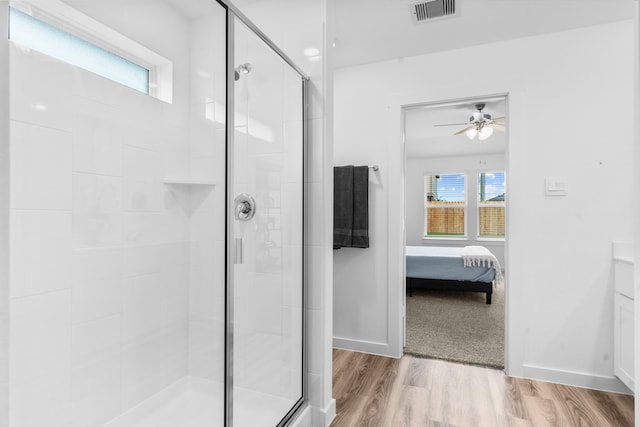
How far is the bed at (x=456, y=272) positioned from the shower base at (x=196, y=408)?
312 cm

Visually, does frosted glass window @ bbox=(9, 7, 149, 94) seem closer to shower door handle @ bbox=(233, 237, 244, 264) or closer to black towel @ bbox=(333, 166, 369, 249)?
shower door handle @ bbox=(233, 237, 244, 264)

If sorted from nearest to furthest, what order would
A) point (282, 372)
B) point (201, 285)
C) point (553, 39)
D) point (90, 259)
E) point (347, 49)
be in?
point (90, 259)
point (201, 285)
point (282, 372)
point (553, 39)
point (347, 49)

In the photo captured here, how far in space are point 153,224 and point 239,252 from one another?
408 mm

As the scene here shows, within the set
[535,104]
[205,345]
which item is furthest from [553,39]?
[205,345]

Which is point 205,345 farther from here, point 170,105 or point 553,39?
point 553,39

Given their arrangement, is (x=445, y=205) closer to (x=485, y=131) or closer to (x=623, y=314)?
(x=485, y=131)

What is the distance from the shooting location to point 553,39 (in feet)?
7.70

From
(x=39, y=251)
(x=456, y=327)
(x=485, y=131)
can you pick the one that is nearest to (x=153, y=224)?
(x=39, y=251)

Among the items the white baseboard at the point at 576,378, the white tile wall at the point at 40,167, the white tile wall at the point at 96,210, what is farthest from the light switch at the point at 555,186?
the white tile wall at the point at 40,167

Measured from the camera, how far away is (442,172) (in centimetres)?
668

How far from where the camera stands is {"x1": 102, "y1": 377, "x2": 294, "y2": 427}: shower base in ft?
4.87

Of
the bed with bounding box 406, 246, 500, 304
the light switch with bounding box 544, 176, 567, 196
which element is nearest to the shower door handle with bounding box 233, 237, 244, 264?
the light switch with bounding box 544, 176, 567, 196

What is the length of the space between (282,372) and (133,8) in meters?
1.76

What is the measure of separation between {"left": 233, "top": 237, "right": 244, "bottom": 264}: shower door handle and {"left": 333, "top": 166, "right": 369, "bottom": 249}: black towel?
1.38 metres
